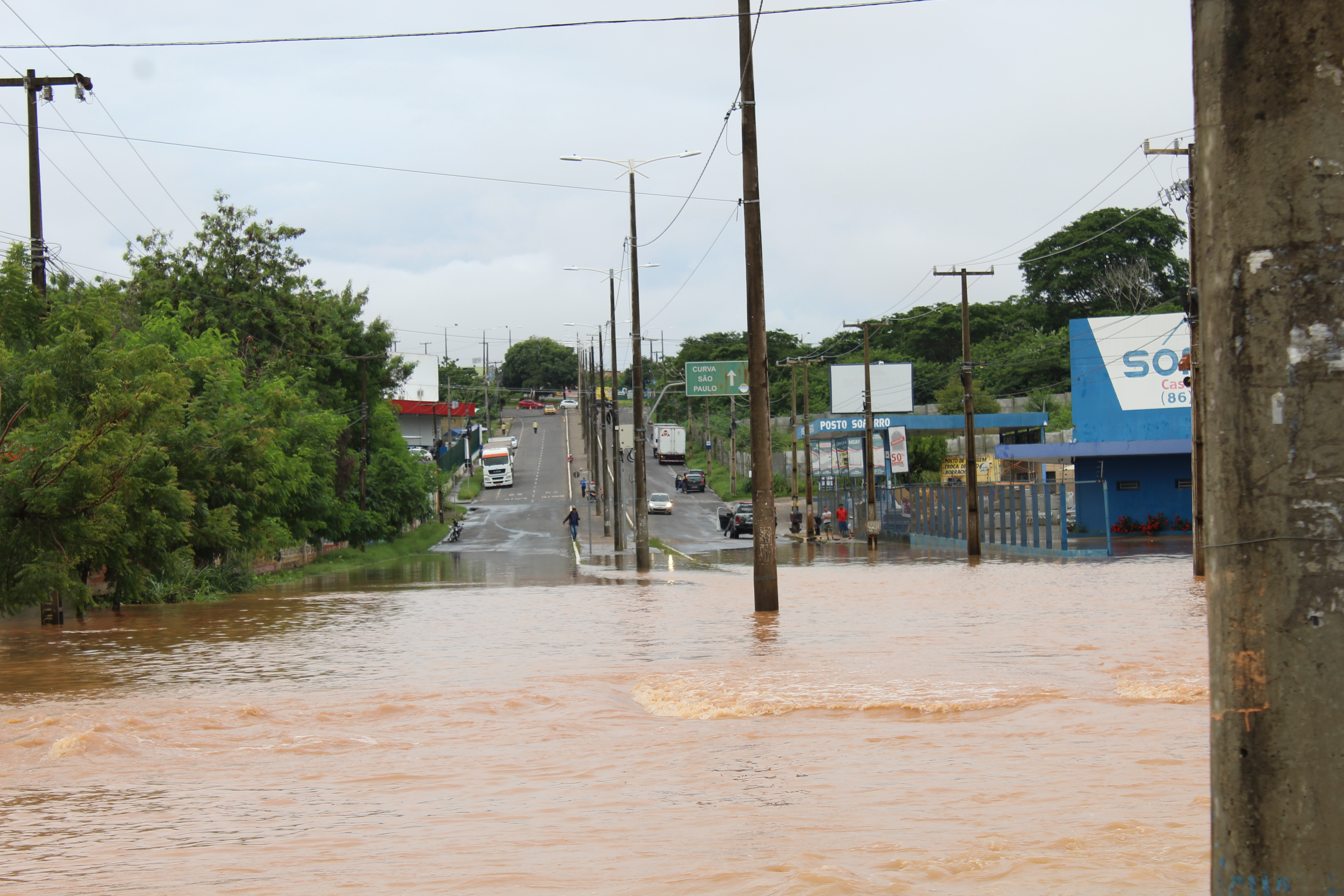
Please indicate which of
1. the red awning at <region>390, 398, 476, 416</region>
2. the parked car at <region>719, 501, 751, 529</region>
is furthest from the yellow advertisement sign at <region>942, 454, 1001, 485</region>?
the red awning at <region>390, 398, 476, 416</region>

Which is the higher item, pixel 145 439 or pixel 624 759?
pixel 145 439

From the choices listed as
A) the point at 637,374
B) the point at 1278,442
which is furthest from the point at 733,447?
the point at 1278,442

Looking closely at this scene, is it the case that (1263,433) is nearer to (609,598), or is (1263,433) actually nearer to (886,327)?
(609,598)

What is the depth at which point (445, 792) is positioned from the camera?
7438mm

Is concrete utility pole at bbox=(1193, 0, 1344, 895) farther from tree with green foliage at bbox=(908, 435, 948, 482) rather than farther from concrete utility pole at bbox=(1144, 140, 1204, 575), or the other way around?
tree with green foliage at bbox=(908, 435, 948, 482)

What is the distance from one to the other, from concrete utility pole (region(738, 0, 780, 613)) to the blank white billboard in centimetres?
6140

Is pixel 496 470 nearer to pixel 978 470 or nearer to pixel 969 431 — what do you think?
pixel 978 470

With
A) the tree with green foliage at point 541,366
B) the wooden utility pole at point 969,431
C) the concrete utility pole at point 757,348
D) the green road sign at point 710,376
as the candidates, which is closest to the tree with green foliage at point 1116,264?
the green road sign at point 710,376

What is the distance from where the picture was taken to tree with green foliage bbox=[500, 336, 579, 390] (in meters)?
189

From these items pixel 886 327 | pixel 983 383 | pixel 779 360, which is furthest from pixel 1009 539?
pixel 779 360

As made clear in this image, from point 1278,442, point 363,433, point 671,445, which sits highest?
point 671,445

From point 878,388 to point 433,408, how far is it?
47.7 m

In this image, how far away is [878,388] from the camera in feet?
267

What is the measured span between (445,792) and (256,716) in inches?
155
